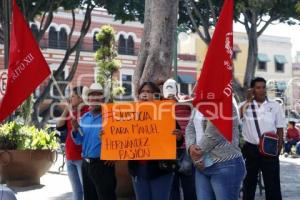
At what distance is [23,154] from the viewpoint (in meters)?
12.2

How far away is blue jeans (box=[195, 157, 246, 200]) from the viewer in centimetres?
532

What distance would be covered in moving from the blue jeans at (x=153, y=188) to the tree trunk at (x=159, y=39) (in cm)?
318

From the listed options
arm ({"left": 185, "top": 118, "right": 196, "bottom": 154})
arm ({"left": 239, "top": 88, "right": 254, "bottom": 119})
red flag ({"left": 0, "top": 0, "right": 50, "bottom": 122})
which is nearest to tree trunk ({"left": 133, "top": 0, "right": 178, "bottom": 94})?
arm ({"left": 239, "top": 88, "right": 254, "bottom": 119})

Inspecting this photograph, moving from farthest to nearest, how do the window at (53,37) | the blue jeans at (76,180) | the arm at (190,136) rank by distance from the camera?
the window at (53,37) < the blue jeans at (76,180) < the arm at (190,136)

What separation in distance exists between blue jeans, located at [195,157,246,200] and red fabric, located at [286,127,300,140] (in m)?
18.8

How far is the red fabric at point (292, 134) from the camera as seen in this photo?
77.8 ft

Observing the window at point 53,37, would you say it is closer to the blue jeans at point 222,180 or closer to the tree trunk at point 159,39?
the tree trunk at point 159,39

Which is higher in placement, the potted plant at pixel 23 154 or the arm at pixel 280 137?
the arm at pixel 280 137

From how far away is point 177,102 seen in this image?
20.9 feet

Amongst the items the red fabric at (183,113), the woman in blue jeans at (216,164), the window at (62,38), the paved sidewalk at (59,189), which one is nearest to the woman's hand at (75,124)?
the red fabric at (183,113)

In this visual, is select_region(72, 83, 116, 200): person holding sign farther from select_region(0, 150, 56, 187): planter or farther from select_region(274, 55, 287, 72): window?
select_region(274, 55, 287, 72): window

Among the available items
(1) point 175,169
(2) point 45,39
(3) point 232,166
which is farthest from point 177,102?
(2) point 45,39

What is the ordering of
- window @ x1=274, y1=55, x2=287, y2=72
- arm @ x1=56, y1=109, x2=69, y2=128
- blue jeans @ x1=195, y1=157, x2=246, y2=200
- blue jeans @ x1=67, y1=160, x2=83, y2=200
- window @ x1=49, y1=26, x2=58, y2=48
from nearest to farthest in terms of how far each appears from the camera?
blue jeans @ x1=195, y1=157, x2=246, y2=200 < arm @ x1=56, y1=109, x2=69, y2=128 < blue jeans @ x1=67, y1=160, x2=83, y2=200 < window @ x1=49, y1=26, x2=58, y2=48 < window @ x1=274, y1=55, x2=287, y2=72

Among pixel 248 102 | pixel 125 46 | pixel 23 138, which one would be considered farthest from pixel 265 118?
pixel 125 46
